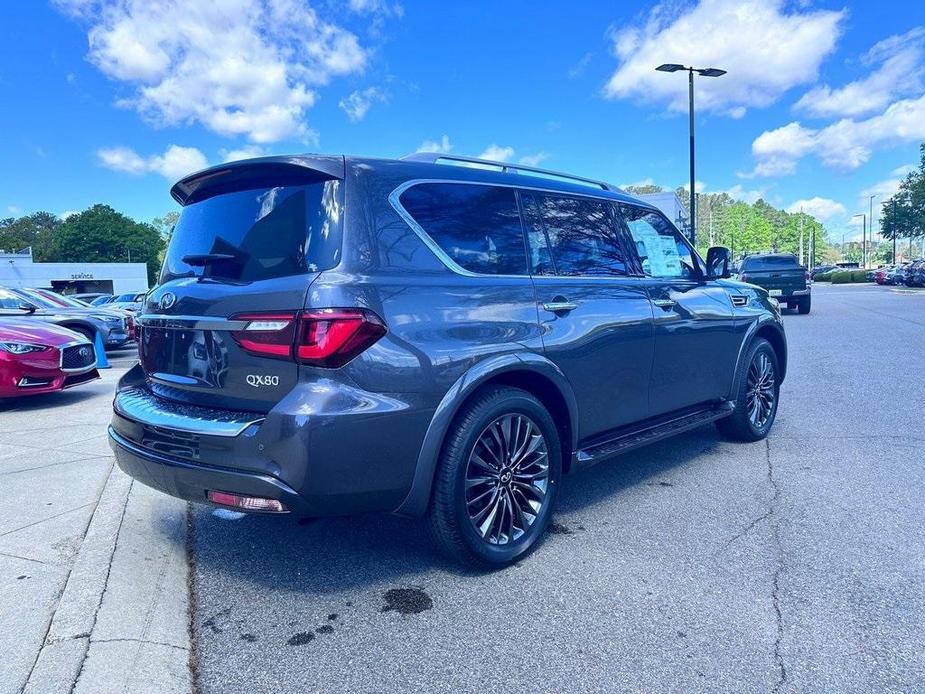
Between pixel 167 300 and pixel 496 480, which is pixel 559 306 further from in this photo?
pixel 167 300

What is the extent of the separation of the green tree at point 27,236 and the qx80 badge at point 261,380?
119437 millimetres

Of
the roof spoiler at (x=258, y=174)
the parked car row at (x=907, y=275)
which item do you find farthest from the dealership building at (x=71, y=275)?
the roof spoiler at (x=258, y=174)

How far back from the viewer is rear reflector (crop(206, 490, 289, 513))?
2.71 meters

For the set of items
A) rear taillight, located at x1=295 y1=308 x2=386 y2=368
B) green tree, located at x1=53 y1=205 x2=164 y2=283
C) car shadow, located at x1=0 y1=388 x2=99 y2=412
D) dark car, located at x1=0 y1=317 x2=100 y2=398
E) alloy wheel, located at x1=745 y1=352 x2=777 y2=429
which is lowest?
car shadow, located at x1=0 y1=388 x2=99 y2=412

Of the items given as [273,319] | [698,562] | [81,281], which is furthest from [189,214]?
[81,281]

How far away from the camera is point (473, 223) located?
336cm

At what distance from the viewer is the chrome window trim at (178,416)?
2766 millimetres

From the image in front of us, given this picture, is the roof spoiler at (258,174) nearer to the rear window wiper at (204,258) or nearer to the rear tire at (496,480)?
the rear window wiper at (204,258)

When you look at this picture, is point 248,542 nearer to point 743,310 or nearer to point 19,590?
point 19,590

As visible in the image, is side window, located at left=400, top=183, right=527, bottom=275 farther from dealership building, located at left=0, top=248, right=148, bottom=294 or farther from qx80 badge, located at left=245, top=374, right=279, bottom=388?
dealership building, located at left=0, top=248, right=148, bottom=294

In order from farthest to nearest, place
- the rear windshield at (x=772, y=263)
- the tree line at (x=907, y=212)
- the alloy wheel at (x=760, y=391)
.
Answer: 1. the tree line at (x=907, y=212)
2. the rear windshield at (x=772, y=263)
3. the alloy wheel at (x=760, y=391)

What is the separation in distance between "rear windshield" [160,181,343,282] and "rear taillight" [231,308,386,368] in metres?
0.22

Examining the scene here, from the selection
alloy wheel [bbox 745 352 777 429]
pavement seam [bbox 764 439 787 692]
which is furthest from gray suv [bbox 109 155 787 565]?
alloy wheel [bbox 745 352 777 429]

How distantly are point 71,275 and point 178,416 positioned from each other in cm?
7955
